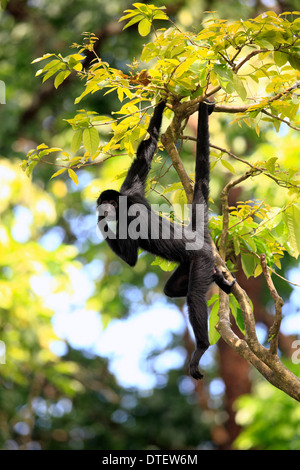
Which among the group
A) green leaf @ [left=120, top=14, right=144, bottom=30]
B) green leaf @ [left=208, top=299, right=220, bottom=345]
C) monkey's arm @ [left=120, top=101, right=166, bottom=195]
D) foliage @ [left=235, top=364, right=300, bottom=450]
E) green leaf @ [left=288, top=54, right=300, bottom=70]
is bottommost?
foliage @ [left=235, top=364, right=300, bottom=450]

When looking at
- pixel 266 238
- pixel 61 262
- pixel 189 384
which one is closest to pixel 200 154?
pixel 266 238

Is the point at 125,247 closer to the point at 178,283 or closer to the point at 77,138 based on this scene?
the point at 178,283

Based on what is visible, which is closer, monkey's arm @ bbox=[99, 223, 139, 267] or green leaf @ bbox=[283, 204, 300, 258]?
green leaf @ bbox=[283, 204, 300, 258]

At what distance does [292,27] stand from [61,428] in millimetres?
14156

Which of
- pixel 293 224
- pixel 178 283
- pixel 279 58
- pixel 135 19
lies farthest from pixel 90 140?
pixel 178 283

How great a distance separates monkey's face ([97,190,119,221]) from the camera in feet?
15.4

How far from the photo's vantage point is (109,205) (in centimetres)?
469

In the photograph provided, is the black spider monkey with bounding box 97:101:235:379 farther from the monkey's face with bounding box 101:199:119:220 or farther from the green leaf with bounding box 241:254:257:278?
the green leaf with bounding box 241:254:257:278

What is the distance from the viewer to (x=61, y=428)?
50.1 feet

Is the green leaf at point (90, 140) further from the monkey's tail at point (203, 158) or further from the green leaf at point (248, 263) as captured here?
the green leaf at point (248, 263)

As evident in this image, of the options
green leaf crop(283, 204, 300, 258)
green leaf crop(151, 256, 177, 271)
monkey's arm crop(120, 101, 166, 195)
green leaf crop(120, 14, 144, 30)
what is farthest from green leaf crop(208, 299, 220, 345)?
green leaf crop(120, 14, 144, 30)

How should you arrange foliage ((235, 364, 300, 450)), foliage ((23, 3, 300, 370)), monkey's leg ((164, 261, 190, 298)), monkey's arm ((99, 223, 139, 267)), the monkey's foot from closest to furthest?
foliage ((23, 3, 300, 370)) < the monkey's foot < monkey's arm ((99, 223, 139, 267)) < monkey's leg ((164, 261, 190, 298)) < foliage ((235, 364, 300, 450))

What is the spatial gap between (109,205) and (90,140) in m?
1.13

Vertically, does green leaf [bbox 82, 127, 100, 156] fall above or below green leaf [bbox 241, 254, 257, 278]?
above
